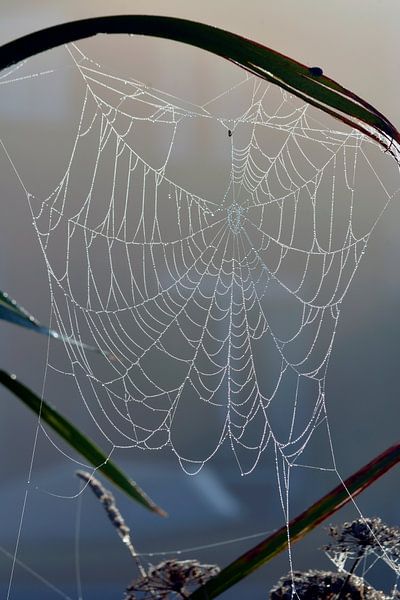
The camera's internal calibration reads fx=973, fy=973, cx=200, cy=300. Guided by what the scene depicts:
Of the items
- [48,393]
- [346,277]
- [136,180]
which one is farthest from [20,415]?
[346,277]

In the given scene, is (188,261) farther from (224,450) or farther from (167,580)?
(167,580)

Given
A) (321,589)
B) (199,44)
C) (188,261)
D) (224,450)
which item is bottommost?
(321,589)

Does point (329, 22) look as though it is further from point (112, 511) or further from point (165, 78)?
point (112, 511)

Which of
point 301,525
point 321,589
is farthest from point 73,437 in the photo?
point 321,589

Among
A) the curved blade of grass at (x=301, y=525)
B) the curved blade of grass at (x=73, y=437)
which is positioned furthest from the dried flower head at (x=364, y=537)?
the curved blade of grass at (x=73, y=437)

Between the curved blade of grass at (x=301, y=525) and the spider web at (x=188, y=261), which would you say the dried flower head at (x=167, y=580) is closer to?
the curved blade of grass at (x=301, y=525)
